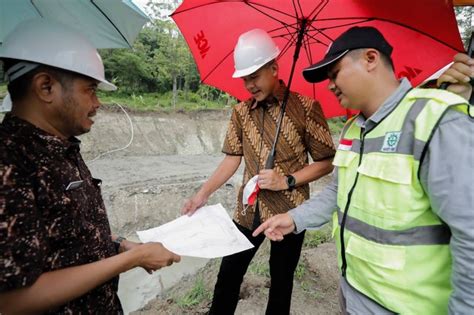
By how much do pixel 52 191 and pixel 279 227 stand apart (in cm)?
108

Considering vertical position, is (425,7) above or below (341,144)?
above

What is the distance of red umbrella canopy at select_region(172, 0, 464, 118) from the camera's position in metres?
1.89

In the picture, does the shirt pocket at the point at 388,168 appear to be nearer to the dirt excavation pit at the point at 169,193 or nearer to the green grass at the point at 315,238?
the dirt excavation pit at the point at 169,193

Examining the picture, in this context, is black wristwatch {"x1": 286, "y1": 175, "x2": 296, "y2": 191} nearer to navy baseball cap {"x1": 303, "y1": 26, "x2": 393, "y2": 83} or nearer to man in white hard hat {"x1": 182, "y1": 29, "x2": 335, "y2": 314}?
man in white hard hat {"x1": 182, "y1": 29, "x2": 335, "y2": 314}

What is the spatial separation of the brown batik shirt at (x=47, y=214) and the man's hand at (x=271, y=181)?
0.99 m

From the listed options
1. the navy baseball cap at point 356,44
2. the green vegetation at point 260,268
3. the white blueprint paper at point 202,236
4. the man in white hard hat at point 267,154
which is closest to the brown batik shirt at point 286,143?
the man in white hard hat at point 267,154

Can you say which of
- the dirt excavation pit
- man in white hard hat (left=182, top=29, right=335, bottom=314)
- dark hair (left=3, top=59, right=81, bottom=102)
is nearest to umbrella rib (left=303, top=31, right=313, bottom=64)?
man in white hard hat (left=182, top=29, right=335, bottom=314)

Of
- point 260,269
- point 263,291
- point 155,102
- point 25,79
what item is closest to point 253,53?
point 25,79

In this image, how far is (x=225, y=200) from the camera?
27.6 ft

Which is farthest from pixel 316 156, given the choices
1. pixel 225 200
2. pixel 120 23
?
pixel 225 200

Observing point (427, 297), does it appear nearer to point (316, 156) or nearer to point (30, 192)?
point (316, 156)

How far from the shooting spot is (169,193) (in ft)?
26.6

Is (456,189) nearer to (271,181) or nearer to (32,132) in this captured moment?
(271,181)

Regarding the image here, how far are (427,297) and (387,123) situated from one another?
2.11 ft
